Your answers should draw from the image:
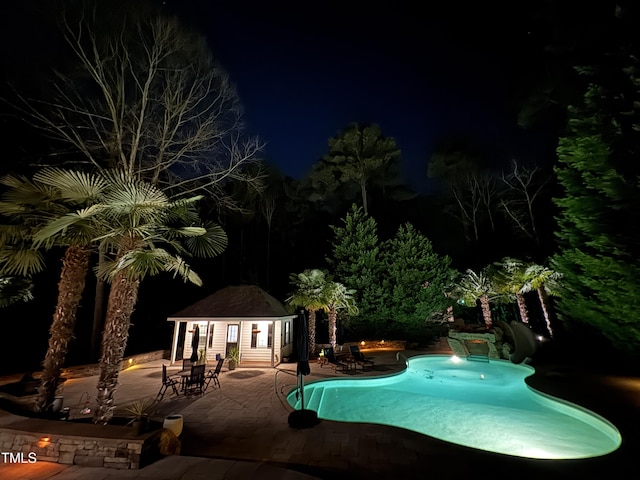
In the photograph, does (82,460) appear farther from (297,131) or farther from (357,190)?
(357,190)

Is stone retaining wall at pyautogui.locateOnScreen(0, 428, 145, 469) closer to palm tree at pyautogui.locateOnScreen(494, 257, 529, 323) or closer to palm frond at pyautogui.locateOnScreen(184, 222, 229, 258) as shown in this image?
palm frond at pyautogui.locateOnScreen(184, 222, 229, 258)

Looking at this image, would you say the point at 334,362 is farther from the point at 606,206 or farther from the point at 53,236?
the point at 606,206

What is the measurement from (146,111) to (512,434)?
13903 mm

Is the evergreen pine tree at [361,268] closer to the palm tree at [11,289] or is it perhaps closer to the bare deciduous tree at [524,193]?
the bare deciduous tree at [524,193]

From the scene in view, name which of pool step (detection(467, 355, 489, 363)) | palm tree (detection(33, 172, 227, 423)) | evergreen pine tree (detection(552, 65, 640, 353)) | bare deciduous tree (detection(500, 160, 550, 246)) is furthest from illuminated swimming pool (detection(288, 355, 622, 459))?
bare deciduous tree (detection(500, 160, 550, 246))

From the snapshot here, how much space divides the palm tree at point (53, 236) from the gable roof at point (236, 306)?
287 inches

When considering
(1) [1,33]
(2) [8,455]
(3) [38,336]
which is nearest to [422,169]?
(1) [1,33]

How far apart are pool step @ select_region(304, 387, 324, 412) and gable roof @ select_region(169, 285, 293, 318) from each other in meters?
4.16

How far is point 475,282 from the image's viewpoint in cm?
1753

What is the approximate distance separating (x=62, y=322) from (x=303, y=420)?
5402mm

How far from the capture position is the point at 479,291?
56.2ft

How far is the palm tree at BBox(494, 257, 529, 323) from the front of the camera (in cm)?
1440

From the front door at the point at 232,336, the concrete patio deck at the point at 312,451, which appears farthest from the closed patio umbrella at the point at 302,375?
the front door at the point at 232,336

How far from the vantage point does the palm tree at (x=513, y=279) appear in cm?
1440
